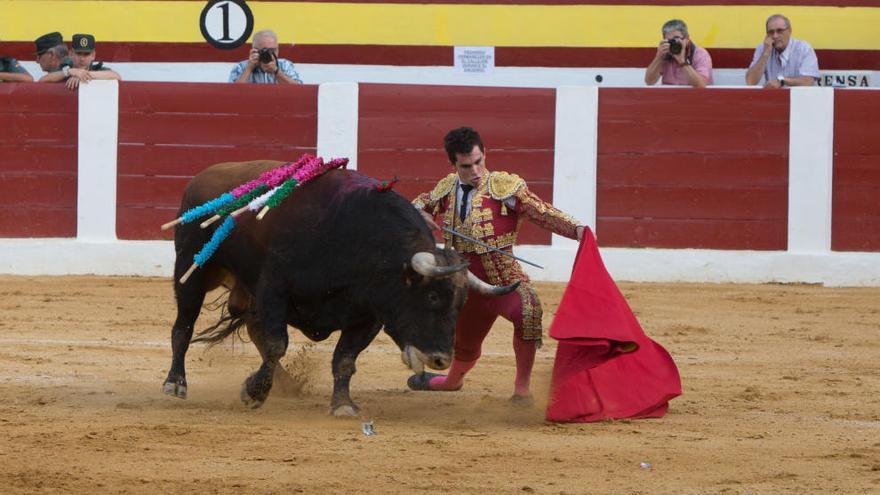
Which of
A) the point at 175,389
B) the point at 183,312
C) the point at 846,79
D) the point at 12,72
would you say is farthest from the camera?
the point at 846,79

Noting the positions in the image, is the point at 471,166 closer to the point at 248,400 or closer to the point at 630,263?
the point at 248,400

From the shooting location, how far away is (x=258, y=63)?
9148 millimetres

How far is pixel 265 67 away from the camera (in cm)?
921

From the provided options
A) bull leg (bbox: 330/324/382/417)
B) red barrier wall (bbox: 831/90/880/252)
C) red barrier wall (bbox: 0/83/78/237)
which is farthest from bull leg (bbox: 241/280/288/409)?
red barrier wall (bbox: 831/90/880/252)

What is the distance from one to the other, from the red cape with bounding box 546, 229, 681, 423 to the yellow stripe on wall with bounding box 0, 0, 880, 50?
501 cm

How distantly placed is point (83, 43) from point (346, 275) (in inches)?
189

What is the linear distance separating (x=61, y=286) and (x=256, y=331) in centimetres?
327

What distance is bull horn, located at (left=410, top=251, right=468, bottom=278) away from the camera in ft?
15.1

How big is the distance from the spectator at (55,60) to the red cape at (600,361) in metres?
4.89

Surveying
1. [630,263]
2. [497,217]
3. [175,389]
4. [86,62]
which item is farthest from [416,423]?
[86,62]

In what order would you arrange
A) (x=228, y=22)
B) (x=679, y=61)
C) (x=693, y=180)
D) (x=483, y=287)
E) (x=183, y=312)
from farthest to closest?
(x=228, y=22) → (x=693, y=180) → (x=679, y=61) → (x=183, y=312) → (x=483, y=287)

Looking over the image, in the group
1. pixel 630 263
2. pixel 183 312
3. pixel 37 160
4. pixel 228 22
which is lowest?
pixel 183 312

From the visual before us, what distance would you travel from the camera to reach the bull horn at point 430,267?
4605 mm

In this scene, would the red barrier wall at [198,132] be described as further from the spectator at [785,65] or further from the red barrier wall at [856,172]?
the red barrier wall at [856,172]
